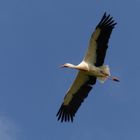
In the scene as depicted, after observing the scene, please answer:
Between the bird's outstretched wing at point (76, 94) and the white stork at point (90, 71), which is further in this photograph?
the bird's outstretched wing at point (76, 94)

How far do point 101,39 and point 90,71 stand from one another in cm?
127

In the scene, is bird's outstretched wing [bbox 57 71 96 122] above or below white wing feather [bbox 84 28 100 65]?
below

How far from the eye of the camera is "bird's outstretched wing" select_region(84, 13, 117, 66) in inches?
1166

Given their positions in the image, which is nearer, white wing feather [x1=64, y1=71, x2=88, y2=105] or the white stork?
the white stork

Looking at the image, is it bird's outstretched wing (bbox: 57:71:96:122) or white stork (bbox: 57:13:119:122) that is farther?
bird's outstretched wing (bbox: 57:71:96:122)

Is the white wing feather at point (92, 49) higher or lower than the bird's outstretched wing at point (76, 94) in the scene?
higher

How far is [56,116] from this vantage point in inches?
1221

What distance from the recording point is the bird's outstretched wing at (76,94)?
30781 millimetres

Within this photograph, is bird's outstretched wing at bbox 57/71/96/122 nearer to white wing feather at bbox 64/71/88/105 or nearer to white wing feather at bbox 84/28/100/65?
white wing feather at bbox 64/71/88/105

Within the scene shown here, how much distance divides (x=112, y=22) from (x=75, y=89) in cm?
287

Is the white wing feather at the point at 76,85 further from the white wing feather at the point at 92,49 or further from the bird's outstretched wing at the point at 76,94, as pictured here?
the white wing feather at the point at 92,49

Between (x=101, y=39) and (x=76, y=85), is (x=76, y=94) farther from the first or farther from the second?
(x=101, y=39)

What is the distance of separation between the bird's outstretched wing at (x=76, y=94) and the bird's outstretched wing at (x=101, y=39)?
101 centimetres

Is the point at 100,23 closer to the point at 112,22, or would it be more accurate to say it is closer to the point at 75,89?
the point at 112,22
